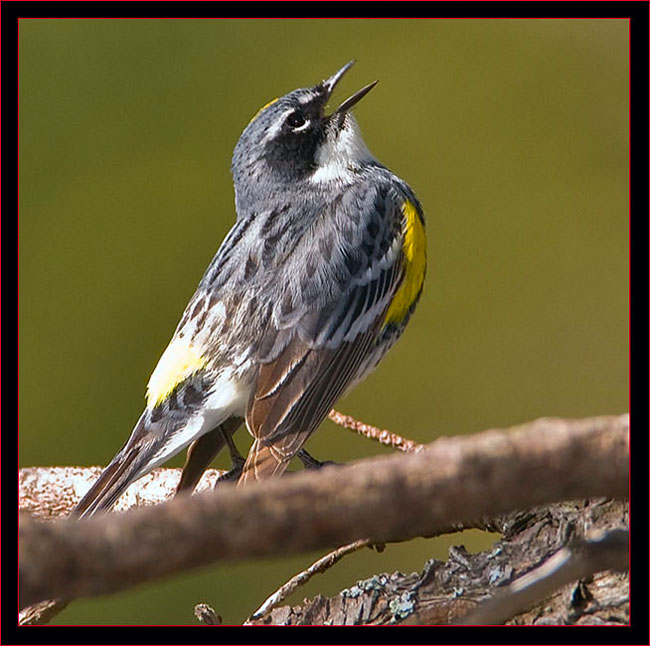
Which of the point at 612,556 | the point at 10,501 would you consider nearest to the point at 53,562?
the point at 612,556

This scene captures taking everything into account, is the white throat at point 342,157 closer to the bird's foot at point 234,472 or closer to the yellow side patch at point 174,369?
the yellow side patch at point 174,369

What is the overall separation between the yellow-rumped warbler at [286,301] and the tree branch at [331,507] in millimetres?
1619

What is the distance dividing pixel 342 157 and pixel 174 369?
1.03 metres

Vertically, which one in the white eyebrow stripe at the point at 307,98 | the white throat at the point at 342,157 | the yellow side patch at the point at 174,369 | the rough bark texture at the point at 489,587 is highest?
the white eyebrow stripe at the point at 307,98

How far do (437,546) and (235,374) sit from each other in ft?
4.87

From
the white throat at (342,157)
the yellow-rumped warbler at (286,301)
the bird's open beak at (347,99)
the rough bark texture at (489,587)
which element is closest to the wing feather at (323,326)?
the yellow-rumped warbler at (286,301)

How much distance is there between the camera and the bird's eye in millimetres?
3150

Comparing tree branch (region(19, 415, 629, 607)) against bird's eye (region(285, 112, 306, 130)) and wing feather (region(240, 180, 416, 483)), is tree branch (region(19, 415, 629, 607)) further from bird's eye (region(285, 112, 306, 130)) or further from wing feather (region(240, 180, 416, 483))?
bird's eye (region(285, 112, 306, 130))

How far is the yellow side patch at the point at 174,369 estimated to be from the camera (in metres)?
2.68

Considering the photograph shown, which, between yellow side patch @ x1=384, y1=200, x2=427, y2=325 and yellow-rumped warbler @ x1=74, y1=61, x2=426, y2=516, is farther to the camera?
yellow side patch @ x1=384, y1=200, x2=427, y2=325

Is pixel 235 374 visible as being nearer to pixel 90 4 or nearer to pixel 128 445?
pixel 128 445

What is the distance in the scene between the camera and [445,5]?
7.41ft

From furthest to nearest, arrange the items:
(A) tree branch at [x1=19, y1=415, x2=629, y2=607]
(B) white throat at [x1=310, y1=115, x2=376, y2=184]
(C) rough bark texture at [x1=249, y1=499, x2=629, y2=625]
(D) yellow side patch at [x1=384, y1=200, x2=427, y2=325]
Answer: (B) white throat at [x1=310, y1=115, x2=376, y2=184], (D) yellow side patch at [x1=384, y1=200, x2=427, y2=325], (C) rough bark texture at [x1=249, y1=499, x2=629, y2=625], (A) tree branch at [x1=19, y1=415, x2=629, y2=607]

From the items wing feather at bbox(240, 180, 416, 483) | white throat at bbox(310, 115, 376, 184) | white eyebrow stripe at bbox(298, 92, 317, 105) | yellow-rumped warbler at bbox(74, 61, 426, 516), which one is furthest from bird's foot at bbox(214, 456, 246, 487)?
white eyebrow stripe at bbox(298, 92, 317, 105)
